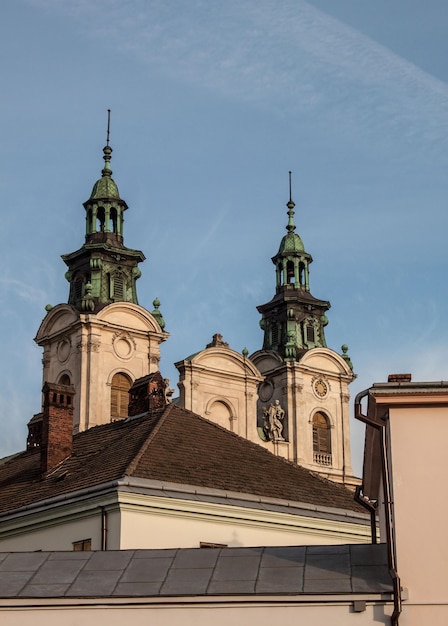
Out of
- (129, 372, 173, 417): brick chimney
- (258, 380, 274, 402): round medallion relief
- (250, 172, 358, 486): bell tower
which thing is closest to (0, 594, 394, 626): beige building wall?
(129, 372, 173, 417): brick chimney

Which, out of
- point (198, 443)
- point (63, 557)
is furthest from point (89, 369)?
point (63, 557)

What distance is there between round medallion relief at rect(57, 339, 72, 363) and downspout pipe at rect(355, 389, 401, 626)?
164ft

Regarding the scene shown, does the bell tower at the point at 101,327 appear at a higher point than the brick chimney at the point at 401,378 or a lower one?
higher

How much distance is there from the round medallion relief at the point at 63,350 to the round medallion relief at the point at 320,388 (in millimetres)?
17212

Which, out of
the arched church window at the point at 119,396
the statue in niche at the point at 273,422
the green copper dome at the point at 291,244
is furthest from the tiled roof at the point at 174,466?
the green copper dome at the point at 291,244

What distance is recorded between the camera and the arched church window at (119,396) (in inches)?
2466

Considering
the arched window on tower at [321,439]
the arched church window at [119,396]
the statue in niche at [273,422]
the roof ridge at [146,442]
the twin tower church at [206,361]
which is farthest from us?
the arched window on tower at [321,439]

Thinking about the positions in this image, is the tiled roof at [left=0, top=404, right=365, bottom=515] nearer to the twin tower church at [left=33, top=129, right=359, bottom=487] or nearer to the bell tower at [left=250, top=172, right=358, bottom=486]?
the twin tower church at [left=33, top=129, right=359, bottom=487]

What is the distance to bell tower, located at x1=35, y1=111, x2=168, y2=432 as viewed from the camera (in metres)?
62.8

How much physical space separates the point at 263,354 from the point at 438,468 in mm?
60340

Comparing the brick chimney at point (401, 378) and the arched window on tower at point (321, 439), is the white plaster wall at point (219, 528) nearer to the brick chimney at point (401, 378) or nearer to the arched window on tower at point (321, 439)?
the brick chimney at point (401, 378)

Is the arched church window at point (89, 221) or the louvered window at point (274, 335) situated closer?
the arched church window at point (89, 221)

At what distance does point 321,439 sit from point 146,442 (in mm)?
47313

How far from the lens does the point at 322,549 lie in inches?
652
